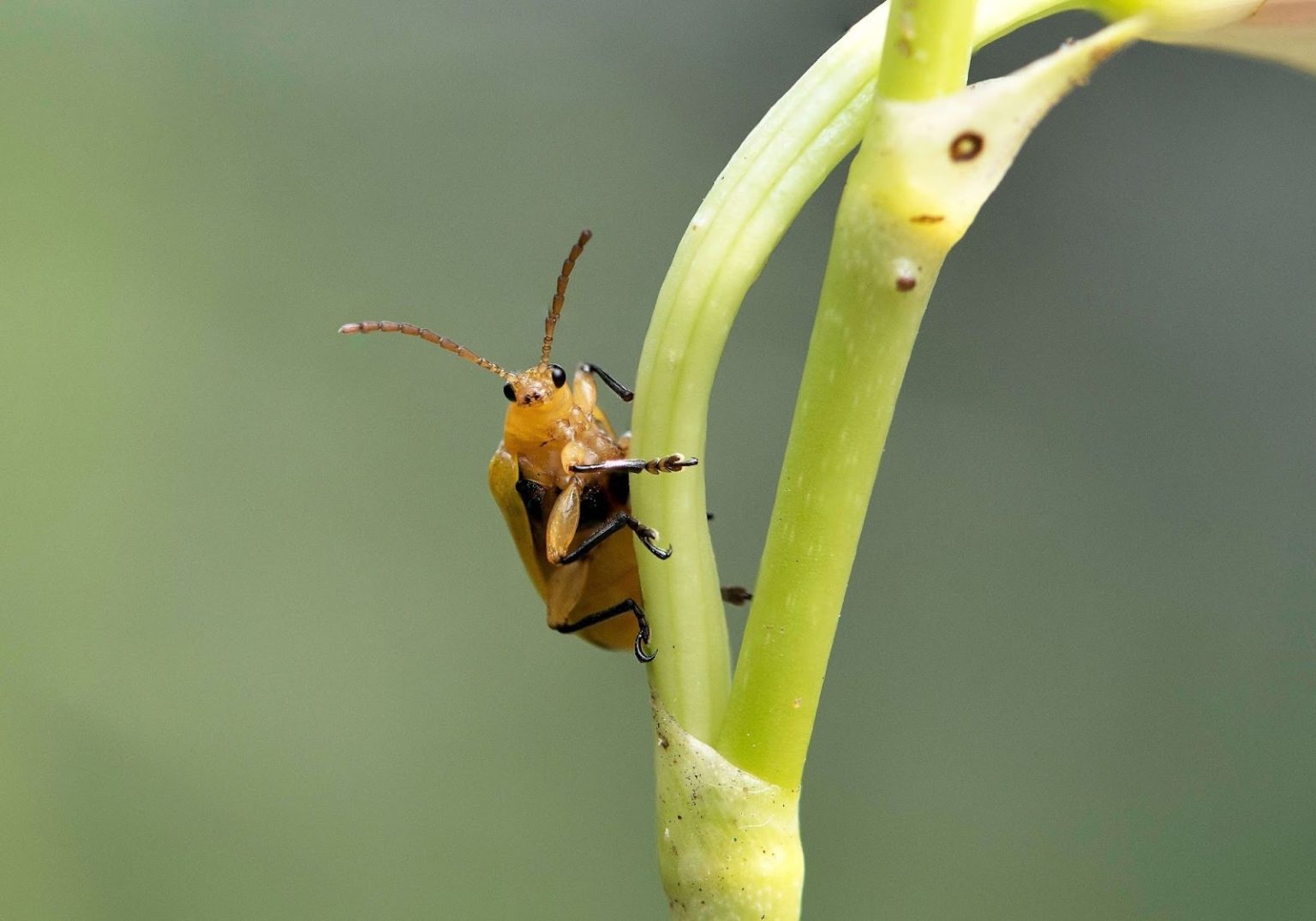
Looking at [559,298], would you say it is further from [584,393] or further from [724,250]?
[724,250]

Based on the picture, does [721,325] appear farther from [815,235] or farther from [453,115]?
[453,115]

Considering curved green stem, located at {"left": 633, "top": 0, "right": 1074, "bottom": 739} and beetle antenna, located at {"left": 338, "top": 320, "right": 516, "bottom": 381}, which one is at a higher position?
beetle antenna, located at {"left": 338, "top": 320, "right": 516, "bottom": 381}

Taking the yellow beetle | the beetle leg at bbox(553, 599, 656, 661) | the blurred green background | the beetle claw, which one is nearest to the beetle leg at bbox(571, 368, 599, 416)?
the yellow beetle

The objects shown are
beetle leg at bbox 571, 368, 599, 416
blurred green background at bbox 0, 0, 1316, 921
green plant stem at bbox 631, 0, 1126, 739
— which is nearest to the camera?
green plant stem at bbox 631, 0, 1126, 739

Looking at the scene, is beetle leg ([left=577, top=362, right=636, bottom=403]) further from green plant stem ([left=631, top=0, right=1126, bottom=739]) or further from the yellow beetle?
green plant stem ([left=631, top=0, right=1126, bottom=739])

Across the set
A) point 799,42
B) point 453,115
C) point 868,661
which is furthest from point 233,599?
point 799,42

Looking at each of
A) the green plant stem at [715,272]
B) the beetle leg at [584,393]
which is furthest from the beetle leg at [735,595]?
the green plant stem at [715,272]
